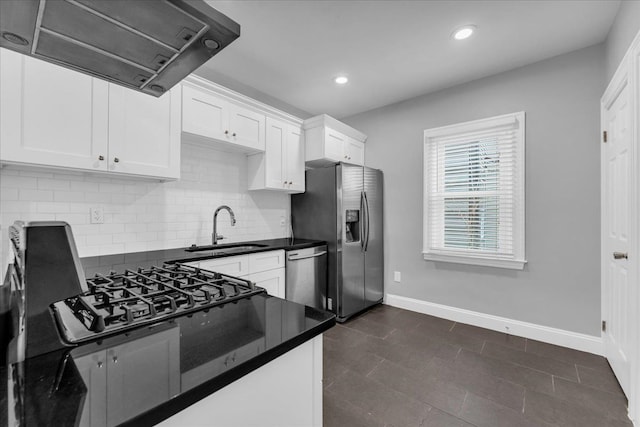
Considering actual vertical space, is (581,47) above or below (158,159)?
above

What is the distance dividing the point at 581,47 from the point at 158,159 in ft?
12.4

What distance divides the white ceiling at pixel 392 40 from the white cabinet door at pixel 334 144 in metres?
0.52

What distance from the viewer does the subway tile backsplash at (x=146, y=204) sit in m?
1.88

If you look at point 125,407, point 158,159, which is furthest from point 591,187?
point 158,159

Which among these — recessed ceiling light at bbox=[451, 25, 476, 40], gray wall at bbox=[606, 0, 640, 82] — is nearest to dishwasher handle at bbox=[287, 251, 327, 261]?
recessed ceiling light at bbox=[451, 25, 476, 40]

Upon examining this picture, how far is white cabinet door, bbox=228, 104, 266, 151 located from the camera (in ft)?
8.95

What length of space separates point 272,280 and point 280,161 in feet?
4.36

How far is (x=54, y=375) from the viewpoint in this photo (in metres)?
0.52

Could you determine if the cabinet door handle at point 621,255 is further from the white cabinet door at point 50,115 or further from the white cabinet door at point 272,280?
the white cabinet door at point 50,115

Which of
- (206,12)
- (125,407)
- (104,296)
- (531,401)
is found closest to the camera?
(125,407)

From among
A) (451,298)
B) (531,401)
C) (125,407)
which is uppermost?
(125,407)

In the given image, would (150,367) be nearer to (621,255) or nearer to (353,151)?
(621,255)

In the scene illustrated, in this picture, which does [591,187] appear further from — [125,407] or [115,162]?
[115,162]

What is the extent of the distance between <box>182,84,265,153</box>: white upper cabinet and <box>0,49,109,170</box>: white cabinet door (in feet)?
2.00
